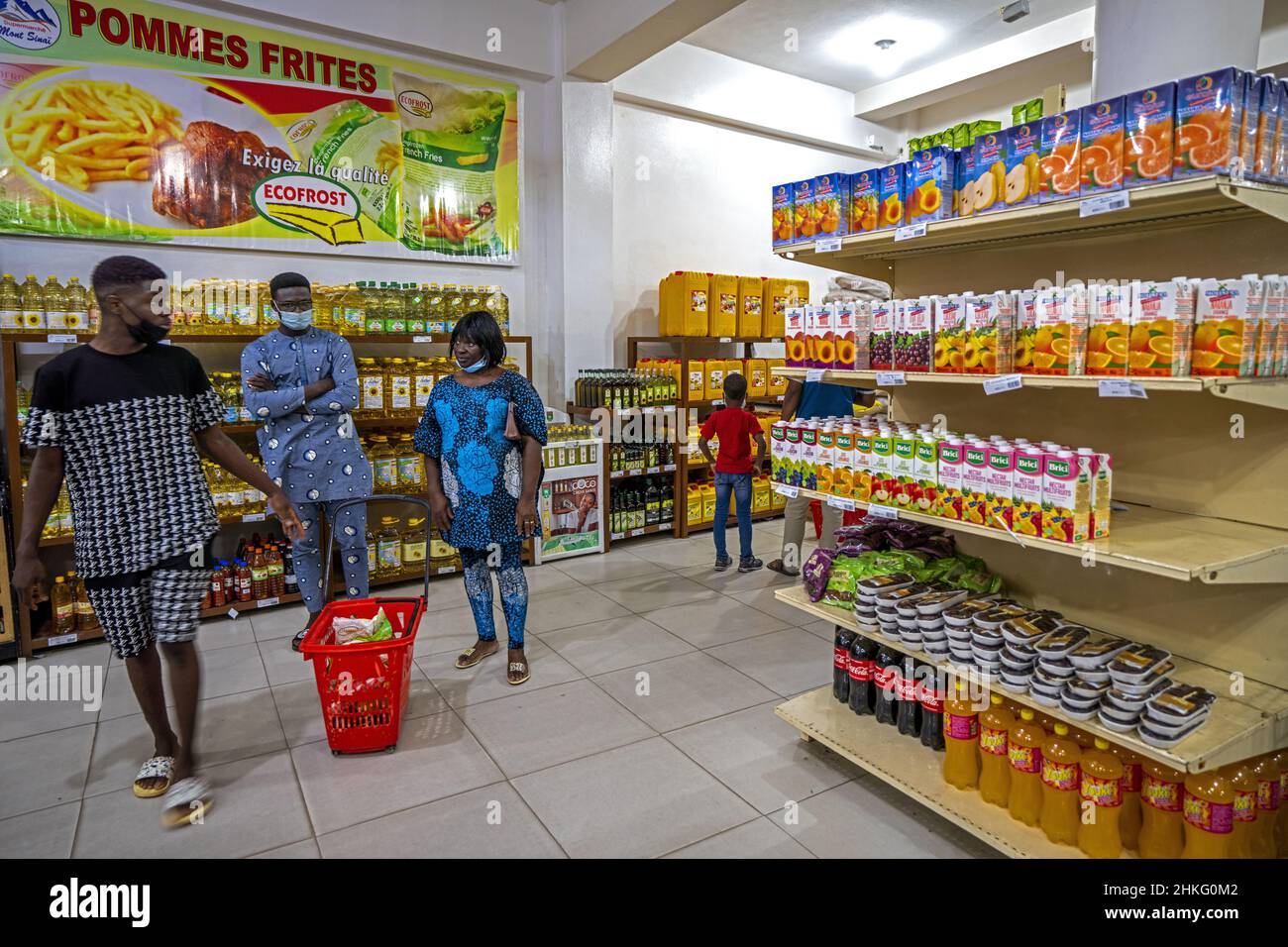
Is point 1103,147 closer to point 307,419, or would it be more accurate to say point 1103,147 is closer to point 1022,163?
point 1022,163

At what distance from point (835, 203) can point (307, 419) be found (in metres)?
2.90

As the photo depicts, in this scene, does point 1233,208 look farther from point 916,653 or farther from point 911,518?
point 916,653

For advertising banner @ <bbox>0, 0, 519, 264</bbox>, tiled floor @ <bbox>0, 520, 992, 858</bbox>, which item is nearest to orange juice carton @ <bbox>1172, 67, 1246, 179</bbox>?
tiled floor @ <bbox>0, 520, 992, 858</bbox>

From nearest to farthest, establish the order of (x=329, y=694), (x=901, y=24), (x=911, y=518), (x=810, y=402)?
1. (x=911, y=518)
2. (x=329, y=694)
3. (x=810, y=402)
4. (x=901, y=24)

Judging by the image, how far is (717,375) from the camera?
685 centimetres

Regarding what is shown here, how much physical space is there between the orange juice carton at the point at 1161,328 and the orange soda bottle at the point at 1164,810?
3.73 feet

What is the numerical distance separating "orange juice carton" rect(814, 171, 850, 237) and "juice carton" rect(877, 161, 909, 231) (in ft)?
0.50

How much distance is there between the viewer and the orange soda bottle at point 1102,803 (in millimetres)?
2250

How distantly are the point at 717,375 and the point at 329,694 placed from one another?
4573mm

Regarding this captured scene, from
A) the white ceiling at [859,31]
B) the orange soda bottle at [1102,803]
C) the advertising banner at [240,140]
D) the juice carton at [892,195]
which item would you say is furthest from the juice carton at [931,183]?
the white ceiling at [859,31]

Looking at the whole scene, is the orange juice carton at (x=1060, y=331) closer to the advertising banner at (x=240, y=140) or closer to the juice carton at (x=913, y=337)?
the juice carton at (x=913, y=337)
